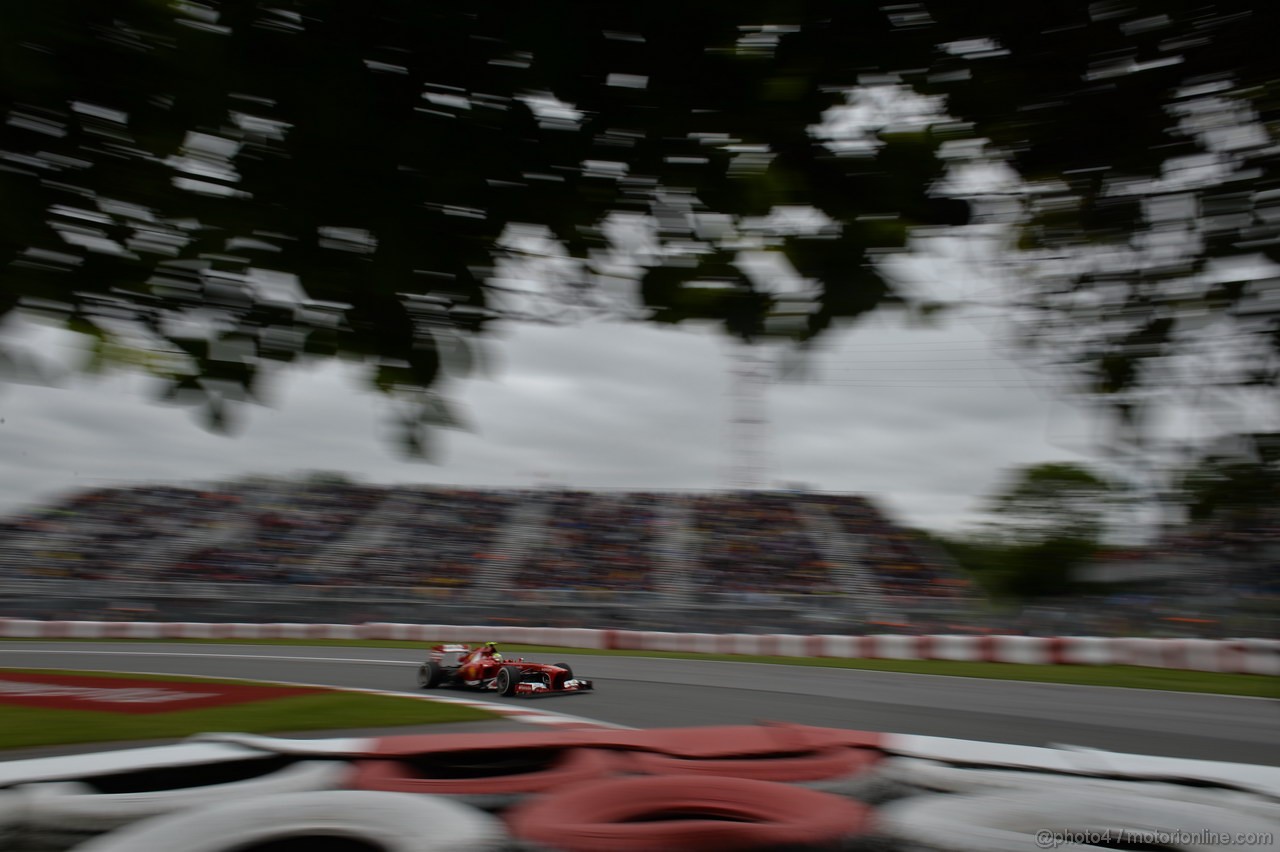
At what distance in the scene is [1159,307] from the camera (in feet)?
7.03

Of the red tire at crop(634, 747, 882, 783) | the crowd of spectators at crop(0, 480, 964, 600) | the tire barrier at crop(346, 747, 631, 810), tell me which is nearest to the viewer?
the tire barrier at crop(346, 747, 631, 810)

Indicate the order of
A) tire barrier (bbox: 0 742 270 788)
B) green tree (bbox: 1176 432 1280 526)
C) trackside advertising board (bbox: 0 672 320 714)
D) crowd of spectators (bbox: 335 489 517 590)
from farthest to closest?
1. crowd of spectators (bbox: 335 489 517 590)
2. trackside advertising board (bbox: 0 672 320 714)
3. tire barrier (bbox: 0 742 270 788)
4. green tree (bbox: 1176 432 1280 526)

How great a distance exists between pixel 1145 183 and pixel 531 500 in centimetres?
1672

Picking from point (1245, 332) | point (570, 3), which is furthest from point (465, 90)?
point (1245, 332)

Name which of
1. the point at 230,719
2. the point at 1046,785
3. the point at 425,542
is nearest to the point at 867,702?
the point at 1046,785

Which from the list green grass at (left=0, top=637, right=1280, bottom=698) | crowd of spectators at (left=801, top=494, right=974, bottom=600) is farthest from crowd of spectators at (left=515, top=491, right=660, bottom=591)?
crowd of spectators at (left=801, top=494, right=974, bottom=600)

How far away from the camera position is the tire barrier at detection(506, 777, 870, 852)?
2561mm

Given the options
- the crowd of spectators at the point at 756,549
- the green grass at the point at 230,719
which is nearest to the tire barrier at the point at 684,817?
the green grass at the point at 230,719

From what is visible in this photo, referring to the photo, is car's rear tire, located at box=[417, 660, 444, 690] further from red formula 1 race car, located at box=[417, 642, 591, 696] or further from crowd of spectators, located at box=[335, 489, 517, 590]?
crowd of spectators, located at box=[335, 489, 517, 590]

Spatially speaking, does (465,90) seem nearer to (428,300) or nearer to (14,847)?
(428,300)

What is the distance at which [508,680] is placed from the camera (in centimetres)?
977

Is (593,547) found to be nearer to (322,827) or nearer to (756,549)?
(756,549)

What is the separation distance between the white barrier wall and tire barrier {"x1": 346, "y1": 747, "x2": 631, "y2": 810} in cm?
675

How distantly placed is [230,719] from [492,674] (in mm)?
3074
